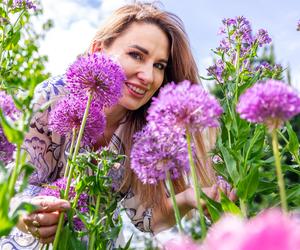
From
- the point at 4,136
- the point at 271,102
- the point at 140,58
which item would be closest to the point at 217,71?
the point at 140,58

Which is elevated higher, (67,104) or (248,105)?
(67,104)

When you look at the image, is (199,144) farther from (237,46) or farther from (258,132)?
(258,132)

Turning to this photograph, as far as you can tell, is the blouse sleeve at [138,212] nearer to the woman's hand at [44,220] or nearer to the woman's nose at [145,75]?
the woman's nose at [145,75]

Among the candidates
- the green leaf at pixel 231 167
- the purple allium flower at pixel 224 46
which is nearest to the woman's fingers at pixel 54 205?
the green leaf at pixel 231 167

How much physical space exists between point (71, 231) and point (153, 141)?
0.43 metres

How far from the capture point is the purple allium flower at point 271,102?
57cm

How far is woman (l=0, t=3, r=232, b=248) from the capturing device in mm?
2115

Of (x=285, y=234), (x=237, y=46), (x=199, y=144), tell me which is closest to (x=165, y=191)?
(x=199, y=144)

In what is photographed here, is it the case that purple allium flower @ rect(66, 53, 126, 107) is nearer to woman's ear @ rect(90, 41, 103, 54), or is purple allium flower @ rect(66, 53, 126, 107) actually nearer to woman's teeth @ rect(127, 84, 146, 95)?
woman's teeth @ rect(127, 84, 146, 95)

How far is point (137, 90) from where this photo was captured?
219 centimetres

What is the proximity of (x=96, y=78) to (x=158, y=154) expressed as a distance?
17.9 inches

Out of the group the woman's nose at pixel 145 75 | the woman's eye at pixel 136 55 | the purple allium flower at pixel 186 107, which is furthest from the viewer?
the woman's eye at pixel 136 55

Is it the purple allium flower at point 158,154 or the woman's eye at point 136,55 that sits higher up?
the woman's eye at point 136,55

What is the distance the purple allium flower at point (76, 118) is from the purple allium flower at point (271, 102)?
0.69m
